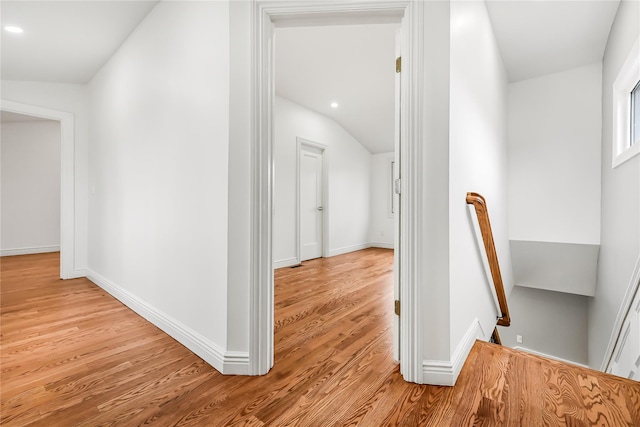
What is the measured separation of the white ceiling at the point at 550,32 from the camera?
241cm

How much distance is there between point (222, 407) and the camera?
4.06 feet

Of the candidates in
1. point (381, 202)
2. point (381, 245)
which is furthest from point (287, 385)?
point (381, 202)

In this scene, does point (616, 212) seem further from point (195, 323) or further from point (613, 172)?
point (195, 323)

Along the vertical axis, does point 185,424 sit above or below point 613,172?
below

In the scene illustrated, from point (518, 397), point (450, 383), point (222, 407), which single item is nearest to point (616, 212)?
point (518, 397)

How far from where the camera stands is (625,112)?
2.52 metres

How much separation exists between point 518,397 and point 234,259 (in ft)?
5.06

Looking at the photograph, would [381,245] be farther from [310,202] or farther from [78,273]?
[78,273]

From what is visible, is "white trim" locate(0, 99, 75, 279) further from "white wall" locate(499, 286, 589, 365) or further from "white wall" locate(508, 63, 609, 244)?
"white wall" locate(499, 286, 589, 365)

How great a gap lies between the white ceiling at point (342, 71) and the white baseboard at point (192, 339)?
112 inches

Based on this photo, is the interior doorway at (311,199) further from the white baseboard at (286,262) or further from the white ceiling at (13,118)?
the white ceiling at (13,118)

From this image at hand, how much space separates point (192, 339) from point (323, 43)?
123 inches

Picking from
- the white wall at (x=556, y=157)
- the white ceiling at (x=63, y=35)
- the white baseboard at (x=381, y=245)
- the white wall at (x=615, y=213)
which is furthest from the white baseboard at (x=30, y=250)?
the white wall at (x=615, y=213)

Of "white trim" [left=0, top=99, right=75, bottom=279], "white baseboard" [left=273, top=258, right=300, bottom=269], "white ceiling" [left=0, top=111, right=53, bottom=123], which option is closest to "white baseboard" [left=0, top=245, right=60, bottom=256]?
"white ceiling" [left=0, top=111, right=53, bottom=123]
